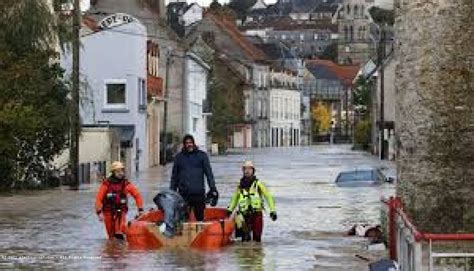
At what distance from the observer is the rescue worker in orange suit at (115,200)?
2206 cm

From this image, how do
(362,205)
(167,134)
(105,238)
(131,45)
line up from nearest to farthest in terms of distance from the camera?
1. (105,238)
2. (362,205)
3. (131,45)
4. (167,134)

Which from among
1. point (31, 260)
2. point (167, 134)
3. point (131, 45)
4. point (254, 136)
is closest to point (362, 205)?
point (31, 260)

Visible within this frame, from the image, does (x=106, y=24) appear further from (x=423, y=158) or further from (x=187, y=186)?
(x=423, y=158)

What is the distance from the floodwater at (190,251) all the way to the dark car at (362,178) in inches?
196

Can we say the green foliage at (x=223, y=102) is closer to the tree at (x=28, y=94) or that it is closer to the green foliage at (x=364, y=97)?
the green foliage at (x=364, y=97)

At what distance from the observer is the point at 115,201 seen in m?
22.1

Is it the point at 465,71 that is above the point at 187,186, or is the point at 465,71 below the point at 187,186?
above

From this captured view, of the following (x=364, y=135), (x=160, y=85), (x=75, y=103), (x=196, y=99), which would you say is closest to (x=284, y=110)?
(x=364, y=135)

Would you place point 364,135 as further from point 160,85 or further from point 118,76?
point 118,76

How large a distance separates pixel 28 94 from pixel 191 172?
21131mm

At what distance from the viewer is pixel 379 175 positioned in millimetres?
47094

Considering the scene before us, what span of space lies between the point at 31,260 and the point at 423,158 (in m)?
6.37

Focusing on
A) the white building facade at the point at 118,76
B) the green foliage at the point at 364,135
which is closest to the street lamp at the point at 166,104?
the white building facade at the point at 118,76

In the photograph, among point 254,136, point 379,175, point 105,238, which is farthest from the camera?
point 254,136
